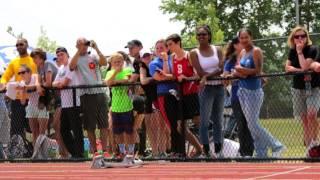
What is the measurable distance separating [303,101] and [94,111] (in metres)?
3.39

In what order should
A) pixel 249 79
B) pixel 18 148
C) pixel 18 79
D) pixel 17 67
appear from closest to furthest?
1. pixel 249 79
2. pixel 18 148
3. pixel 18 79
4. pixel 17 67

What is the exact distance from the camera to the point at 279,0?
63.4 meters

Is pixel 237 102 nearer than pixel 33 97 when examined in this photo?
Yes

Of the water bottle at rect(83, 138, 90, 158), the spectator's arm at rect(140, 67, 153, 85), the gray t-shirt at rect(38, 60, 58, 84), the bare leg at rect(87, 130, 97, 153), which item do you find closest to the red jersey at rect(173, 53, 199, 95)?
the spectator's arm at rect(140, 67, 153, 85)

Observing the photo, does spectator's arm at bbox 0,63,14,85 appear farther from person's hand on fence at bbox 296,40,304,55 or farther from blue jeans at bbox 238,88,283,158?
person's hand on fence at bbox 296,40,304,55

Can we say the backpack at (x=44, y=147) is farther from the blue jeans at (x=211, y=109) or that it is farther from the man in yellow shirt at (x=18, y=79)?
the blue jeans at (x=211, y=109)

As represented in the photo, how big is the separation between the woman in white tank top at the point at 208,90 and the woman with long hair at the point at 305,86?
3.52 feet

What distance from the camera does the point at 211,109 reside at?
10.8 meters

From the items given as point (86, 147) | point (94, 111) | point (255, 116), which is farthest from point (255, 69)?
point (86, 147)

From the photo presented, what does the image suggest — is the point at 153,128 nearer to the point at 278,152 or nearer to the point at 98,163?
the point at 98,163

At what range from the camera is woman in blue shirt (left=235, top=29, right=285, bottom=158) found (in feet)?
34.0

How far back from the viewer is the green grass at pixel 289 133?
34.3 feet

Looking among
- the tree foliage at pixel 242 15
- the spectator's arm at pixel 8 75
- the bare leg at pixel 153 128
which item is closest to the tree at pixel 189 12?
the tree foliage at pixel 242 15

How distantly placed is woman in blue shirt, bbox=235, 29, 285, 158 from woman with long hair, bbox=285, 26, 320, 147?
0.46 m
